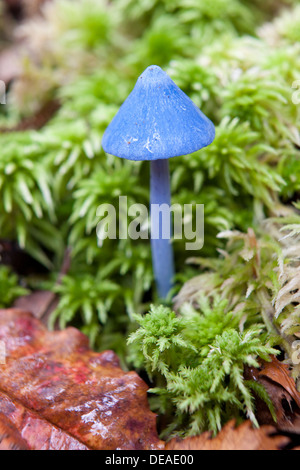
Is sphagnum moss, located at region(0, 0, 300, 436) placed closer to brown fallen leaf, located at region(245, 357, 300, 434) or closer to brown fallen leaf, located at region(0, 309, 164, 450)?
brown fallen leaf, located at region(245, 357, 300, 434)

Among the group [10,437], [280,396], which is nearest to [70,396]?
[10,437]

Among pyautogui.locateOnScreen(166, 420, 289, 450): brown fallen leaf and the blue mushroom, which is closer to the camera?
pyautogui.locateOnScreen(166, 420, 289, 450): brown fallen leaf

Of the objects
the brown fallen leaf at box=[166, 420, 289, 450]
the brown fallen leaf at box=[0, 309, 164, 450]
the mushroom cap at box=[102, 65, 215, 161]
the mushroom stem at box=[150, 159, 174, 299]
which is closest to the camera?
the brown fallen leaf at box=[166, 420, 289, 450]

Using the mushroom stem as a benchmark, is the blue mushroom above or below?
above

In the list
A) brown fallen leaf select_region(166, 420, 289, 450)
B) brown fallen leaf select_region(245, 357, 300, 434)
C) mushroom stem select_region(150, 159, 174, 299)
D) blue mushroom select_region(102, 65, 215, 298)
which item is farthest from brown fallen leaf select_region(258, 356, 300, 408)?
blue mushroom select_region(102, 65, 215, 298)

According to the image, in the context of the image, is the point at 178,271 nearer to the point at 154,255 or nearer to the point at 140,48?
the point at 154,255

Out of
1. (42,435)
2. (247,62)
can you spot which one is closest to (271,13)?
(247,62)
